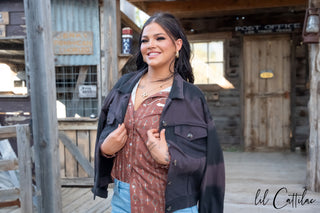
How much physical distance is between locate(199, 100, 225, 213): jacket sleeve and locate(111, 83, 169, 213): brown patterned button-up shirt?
0.21 m

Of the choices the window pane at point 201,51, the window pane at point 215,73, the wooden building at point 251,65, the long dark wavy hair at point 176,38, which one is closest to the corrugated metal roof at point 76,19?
the wooden building at point 251,65

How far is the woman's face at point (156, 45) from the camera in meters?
1.52

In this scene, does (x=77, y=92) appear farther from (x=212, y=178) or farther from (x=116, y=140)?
(x=212, y=178)

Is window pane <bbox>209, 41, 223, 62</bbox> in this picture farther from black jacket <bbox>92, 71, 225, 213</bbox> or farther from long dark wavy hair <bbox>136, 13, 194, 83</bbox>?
black jacket <bbox>92, 71, 225, 213</bbox>

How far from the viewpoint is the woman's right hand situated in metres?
1.43

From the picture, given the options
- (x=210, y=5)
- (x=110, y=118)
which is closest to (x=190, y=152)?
(x=110, y=118)

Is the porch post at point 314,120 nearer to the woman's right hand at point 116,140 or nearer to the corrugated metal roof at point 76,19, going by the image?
the corrugated metal roof at point 76,19

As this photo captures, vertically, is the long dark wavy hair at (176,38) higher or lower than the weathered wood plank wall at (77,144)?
higher

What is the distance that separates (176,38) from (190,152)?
0.62 meters

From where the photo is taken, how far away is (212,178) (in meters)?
1.47

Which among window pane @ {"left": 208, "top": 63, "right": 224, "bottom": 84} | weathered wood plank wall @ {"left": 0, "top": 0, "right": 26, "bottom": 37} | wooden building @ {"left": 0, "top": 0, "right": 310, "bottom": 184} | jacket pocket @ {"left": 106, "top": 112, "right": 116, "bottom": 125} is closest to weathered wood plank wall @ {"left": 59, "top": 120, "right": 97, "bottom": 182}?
weathered wood plank wall @ {"left": 0, "top": 0, "right": 26, "bottom": 37}

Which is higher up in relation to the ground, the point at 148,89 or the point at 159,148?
the point at 148,89

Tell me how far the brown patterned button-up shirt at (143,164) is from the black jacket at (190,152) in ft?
0.16

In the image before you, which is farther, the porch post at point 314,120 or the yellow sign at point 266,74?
the yellow sign at point 266,74
